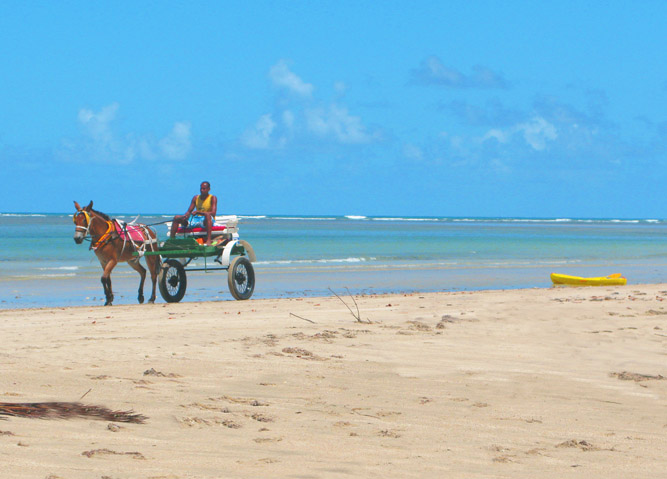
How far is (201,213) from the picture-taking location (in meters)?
16.1

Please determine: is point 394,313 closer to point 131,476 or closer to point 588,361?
point 588,361

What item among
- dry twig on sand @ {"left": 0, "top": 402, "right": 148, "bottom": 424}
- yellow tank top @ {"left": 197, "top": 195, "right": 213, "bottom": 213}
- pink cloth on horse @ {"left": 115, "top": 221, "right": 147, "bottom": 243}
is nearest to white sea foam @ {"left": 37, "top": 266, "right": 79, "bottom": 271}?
pink cloth on horse @ {"left": 115, "top": 221, "right": 147, "bottom": 243}

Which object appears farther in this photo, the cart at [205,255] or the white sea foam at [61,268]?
the white sea foam at [61,268]

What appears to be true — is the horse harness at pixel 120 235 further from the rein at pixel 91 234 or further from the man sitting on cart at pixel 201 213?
the man sitting on cart at pixel 201 213

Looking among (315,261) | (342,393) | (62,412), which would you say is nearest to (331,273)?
(315,261)

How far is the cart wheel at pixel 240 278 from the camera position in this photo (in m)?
16.5

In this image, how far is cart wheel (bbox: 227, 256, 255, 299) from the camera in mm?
16469

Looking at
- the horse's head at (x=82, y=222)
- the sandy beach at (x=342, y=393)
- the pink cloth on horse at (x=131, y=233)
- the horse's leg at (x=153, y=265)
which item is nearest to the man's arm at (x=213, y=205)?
the pink cloth on horse at (x=131, y=233)

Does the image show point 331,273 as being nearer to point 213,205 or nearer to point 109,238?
point 213,205

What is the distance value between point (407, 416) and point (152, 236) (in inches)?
448

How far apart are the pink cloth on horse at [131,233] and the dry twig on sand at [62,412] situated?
1022cm

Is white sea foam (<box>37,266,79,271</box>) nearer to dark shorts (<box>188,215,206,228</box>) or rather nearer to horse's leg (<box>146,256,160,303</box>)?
horse's leg (<box>146,256,160,303</box>)

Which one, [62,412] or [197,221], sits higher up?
[197,221]

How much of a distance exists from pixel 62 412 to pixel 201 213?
10.3 m
